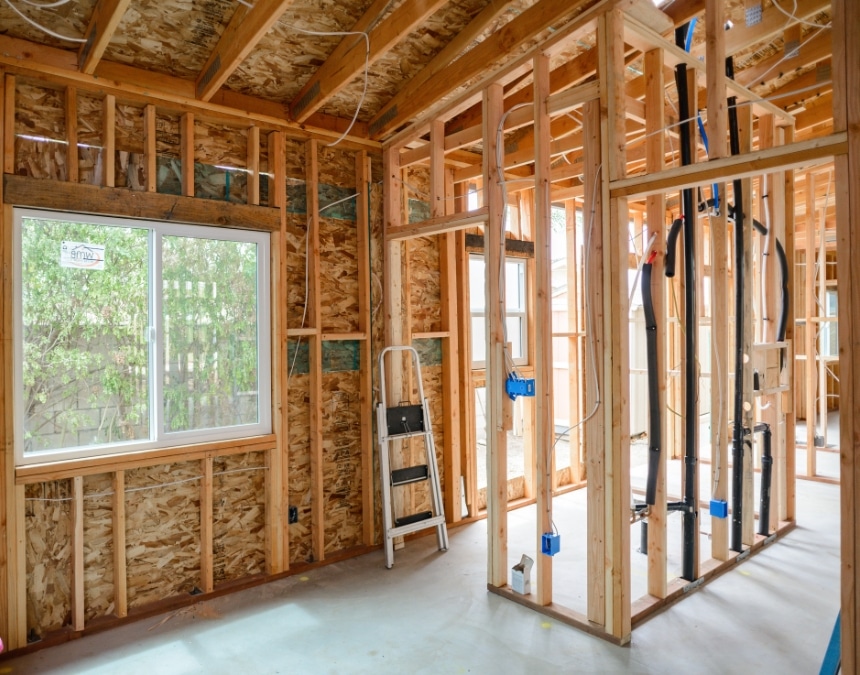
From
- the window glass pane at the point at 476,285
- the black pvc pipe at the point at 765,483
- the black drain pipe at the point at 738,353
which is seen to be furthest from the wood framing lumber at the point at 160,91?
the black pvc pipe at the point at 765,483

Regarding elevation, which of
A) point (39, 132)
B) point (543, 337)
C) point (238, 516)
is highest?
point (39, 132)

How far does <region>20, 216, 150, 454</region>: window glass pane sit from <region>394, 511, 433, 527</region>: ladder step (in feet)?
6.00

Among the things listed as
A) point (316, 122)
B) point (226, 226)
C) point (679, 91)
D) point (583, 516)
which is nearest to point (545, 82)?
point (679, 91)

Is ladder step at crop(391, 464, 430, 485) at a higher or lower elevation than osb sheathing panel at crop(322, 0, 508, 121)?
lower

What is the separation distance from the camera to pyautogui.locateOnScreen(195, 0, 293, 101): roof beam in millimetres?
2564

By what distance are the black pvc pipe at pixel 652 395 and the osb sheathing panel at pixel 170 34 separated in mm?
2711

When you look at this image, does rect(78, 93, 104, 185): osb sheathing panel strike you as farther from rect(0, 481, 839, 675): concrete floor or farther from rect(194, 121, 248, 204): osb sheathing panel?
rect(0, 481, 839, 675): concrete floor

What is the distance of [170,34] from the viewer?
3.00 meters

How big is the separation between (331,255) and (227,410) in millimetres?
1347

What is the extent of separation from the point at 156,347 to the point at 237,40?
5.93ft

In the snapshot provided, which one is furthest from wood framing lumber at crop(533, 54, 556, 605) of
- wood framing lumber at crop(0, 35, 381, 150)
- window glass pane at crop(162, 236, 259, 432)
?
window glass pane at crop(162, 236, 259, 432)

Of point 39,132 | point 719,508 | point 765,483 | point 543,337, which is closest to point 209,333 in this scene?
point 39,132

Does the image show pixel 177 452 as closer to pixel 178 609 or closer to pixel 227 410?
pixel 227 410

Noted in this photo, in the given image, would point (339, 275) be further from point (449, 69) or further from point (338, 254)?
point (449, 69)
